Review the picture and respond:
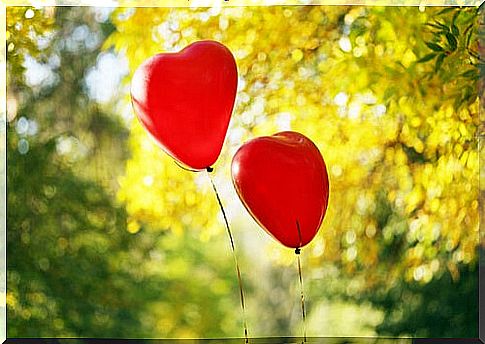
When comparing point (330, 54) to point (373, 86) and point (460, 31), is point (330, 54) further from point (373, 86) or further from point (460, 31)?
point (460, 31)

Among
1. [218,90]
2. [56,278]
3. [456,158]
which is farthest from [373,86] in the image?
[56,278]

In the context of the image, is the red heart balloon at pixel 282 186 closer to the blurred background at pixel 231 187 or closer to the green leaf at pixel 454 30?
the blurred background at pixel 231 187

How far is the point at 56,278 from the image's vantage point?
3502mm

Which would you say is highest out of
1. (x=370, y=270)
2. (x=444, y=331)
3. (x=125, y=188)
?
(x=125, y=188)

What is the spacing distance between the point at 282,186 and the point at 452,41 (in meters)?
0.94

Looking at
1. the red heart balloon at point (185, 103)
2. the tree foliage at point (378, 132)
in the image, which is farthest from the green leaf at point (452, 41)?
the red heart balloon at point (185, 103)

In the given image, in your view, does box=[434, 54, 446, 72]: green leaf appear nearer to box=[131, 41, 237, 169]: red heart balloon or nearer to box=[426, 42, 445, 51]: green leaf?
box=[426, 42, 445, 51]: green leaf

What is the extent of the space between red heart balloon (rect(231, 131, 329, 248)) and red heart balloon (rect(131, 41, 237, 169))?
127 mm

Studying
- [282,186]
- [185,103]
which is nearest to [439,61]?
[282,186]

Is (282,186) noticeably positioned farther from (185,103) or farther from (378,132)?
(378,132)

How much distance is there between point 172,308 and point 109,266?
29cm

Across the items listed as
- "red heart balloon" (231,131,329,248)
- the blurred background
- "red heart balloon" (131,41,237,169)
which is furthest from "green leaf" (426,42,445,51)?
"red heart balloon" (131,41,237,169)

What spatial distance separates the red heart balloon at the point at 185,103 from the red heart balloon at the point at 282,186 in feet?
0.42

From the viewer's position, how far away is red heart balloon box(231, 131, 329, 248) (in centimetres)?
304
